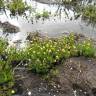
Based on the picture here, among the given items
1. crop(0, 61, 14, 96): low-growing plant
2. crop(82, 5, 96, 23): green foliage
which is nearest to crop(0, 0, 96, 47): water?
crop(82, 5, 96, 23): green foliage

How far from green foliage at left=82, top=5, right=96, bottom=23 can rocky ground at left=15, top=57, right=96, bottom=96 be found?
515 centimetres

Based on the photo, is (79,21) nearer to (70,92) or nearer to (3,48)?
(3,48)

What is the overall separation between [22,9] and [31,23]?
45.3 inches

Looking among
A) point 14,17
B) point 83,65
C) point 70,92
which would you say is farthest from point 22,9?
point 70,92

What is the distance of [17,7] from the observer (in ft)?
44.6

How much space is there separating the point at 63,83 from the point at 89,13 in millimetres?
6331

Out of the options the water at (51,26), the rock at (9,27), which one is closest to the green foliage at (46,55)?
the water at (51,26)

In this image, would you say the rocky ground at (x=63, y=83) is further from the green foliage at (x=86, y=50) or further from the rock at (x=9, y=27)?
the rock at (x=9, y=27)

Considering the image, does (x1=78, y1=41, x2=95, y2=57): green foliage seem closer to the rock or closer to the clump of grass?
the clump of grass

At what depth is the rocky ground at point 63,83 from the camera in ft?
25.2

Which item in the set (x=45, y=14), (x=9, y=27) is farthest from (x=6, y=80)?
(x=45, y=14)

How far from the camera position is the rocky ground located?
7.70 meters

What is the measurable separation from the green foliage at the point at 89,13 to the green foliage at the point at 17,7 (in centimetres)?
265

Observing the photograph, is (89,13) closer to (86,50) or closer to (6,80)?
(86,50)
